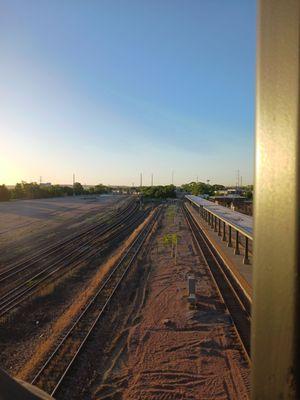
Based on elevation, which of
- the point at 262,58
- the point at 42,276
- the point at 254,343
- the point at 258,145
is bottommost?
the point at 42,276

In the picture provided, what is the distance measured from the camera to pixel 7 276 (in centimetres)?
1680

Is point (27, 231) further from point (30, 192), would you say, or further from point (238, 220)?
point (30, 192)

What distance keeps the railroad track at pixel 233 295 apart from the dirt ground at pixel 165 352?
22 centimetres

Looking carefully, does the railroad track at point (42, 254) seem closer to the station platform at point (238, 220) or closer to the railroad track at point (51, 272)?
the railroad track at point (51, 272)

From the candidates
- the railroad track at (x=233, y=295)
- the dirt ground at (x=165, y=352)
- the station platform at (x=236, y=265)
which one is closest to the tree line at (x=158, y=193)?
the station platform at (x=236, y=265)

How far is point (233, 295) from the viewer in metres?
12.7

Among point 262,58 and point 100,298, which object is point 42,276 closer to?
point 100,298

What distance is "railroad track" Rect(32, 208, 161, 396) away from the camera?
7750 mm

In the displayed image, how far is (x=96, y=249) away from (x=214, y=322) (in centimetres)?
1509

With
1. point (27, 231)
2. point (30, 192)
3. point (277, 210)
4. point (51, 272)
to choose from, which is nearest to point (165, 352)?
point (277, 210)

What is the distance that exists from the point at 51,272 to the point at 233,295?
357 inches

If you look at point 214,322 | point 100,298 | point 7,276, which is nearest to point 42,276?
point 7,276

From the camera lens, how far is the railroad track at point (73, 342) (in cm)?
775

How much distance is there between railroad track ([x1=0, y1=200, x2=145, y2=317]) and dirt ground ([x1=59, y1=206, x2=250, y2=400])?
3.52 metres
